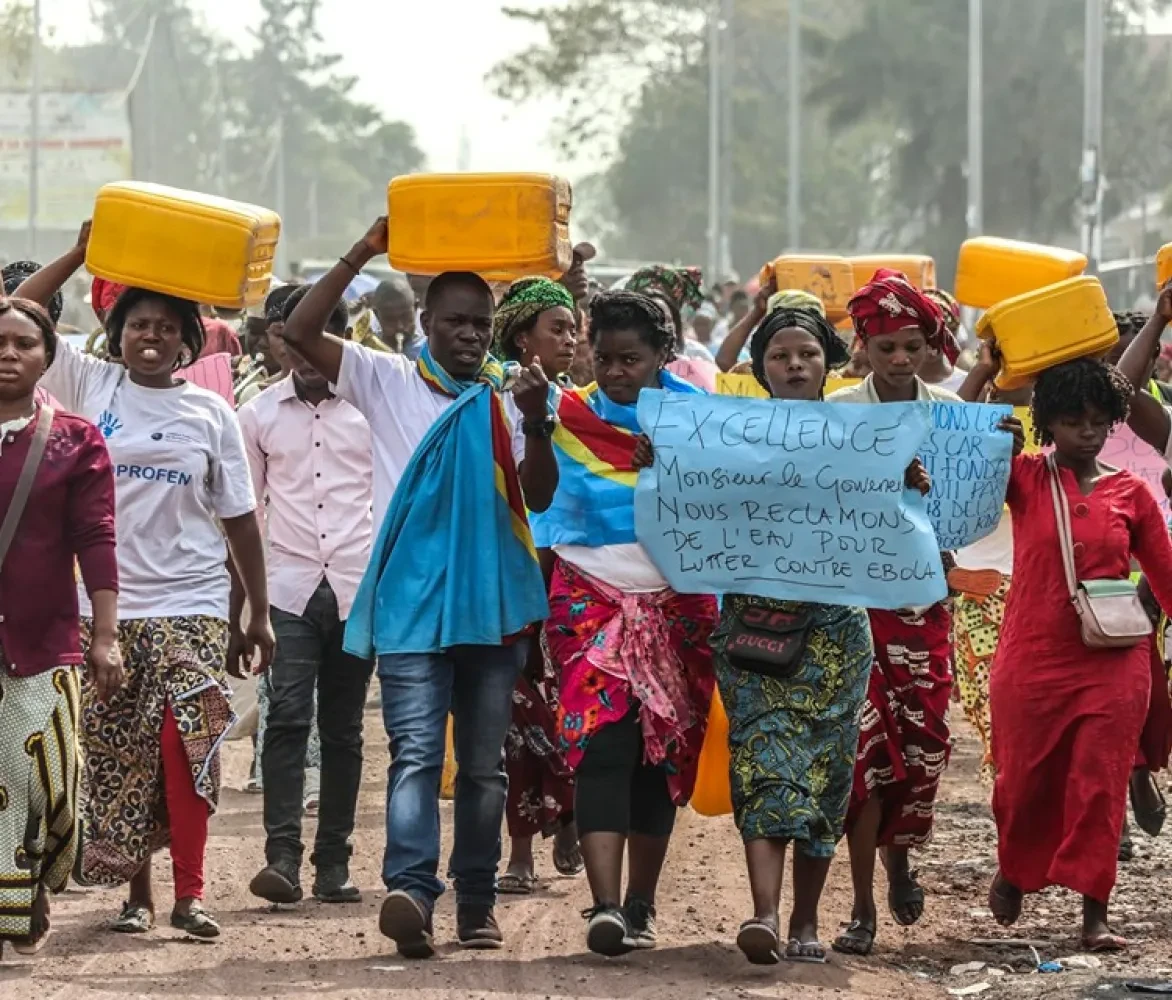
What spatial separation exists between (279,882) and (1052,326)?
3.01m

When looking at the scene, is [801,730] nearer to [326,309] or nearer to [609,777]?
[609,777]

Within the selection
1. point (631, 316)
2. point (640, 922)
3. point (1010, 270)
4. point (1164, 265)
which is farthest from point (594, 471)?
point (1010, 270)

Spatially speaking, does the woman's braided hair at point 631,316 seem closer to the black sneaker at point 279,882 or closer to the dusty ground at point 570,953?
the dusty ground at point 570,953

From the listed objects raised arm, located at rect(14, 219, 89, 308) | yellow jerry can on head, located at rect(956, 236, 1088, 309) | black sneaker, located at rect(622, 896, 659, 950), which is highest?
yellow jerry can on head, located at rect(956, 236, 1088, 309)

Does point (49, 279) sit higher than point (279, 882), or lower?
higher

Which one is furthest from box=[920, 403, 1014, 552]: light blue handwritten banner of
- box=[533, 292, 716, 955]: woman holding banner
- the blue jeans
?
the blue jeans

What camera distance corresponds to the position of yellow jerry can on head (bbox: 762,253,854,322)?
14703 millimetres

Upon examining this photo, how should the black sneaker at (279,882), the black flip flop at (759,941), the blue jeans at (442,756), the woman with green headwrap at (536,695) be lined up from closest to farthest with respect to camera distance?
1. the black flip flop at (759,941)
2. the blue jeans at (442,756)
3. the black sneaker at (279,882)
4. the woman with green headwrap at (536,695)

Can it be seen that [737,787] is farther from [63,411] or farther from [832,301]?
[832,301]

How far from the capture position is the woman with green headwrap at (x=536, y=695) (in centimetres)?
914

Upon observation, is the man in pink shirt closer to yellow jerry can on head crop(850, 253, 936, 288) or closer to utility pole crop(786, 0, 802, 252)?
yellow jerry can on head crop(850, 253, 936, 288)

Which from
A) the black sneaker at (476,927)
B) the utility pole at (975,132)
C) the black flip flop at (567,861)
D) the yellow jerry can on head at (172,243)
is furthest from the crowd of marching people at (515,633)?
the utility pole at (975,132)

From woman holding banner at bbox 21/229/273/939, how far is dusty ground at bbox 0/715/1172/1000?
289 millimetres

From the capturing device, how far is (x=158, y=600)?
8258 millimetres
